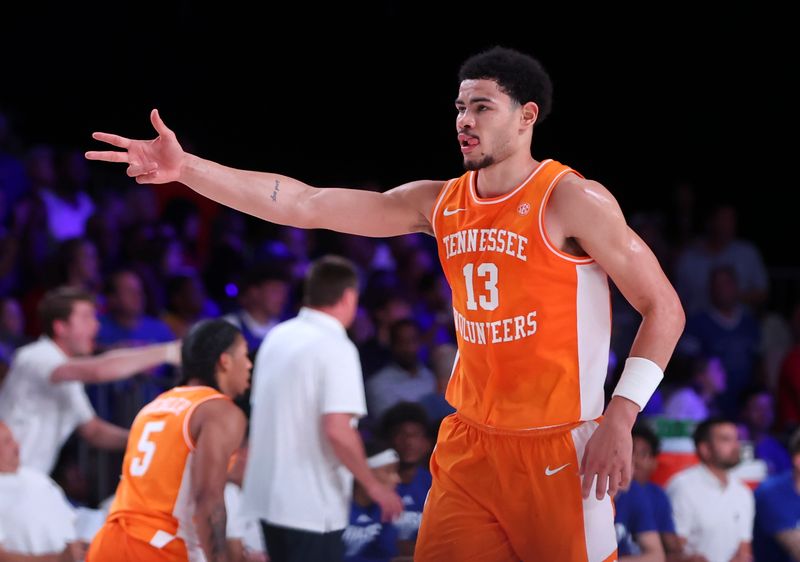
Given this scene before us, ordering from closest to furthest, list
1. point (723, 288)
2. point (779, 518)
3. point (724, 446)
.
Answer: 1. point (779, 518)
2. point (724, 446)
3. point (723, 288)

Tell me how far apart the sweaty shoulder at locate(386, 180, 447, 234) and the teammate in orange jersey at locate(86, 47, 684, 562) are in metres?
0.08

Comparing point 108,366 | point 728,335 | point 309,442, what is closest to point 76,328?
point 108,366

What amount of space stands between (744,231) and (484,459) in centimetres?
852

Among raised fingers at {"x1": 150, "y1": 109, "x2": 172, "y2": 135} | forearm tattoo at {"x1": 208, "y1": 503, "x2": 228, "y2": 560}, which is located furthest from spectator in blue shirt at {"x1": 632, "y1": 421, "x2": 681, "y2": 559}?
raised fingers at {"x1": 150, "y1": 109, "x2": 172, "y2": 135}

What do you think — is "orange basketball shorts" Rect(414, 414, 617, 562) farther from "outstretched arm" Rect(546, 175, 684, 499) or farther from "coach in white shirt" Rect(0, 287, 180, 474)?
"coach in white shirt" Rect(0, 287, 180, 474)

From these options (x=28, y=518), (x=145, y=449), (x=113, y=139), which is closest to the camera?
(x=113, y=139)

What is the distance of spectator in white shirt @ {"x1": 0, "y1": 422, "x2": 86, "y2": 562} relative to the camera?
575cm

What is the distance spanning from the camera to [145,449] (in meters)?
5.02

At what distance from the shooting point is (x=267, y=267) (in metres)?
7.77

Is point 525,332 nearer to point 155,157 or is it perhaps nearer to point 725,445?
point 155,157

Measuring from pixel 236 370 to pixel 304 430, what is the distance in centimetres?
77

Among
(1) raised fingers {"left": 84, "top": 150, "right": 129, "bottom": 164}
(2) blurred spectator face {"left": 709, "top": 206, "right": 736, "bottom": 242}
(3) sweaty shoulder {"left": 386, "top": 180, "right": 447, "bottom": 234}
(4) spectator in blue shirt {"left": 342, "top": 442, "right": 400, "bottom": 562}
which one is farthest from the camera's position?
(2) blurred spectator face {"left": 709, "top": 206, "right": 736, "bottom": 242}

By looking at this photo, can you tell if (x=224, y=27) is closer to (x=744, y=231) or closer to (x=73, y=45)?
(x=73, y=45)

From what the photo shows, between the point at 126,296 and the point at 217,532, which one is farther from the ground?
the point at 126,296
